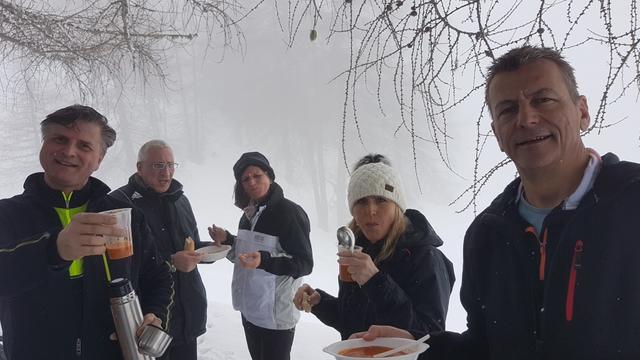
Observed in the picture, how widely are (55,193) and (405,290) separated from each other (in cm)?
167

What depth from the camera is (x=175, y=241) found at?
139 inches

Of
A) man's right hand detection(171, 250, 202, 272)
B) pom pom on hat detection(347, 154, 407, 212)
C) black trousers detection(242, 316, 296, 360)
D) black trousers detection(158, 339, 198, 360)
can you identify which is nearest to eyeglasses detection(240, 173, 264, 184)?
man's right hand detection(171, 250, 202, 272)

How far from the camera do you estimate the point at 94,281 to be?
6.46 ft

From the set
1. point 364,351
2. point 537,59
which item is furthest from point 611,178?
point 364,351

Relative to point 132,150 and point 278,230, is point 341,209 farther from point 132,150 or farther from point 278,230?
point 278,230

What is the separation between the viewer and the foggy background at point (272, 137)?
821 inches

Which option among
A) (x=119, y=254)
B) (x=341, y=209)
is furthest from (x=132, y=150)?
(x=119, y=254)

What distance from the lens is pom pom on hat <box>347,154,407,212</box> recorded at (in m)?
2.33

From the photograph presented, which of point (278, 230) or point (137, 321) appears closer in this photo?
point (137, 321)

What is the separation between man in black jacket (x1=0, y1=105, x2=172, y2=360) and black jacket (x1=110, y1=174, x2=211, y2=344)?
129 centimetres

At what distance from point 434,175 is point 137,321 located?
77.4 feet

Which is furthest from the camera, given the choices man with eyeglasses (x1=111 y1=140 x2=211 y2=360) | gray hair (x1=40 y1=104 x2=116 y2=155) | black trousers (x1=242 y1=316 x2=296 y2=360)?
black trousers (x1=242 y1=316 x2=296 y2=360)

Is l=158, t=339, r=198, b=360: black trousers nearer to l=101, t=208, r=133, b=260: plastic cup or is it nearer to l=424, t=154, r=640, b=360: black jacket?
l=101, t=208, r=133, b=260: plastic cup

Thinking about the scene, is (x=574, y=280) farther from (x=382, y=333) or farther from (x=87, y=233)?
(x=87, y=233)
